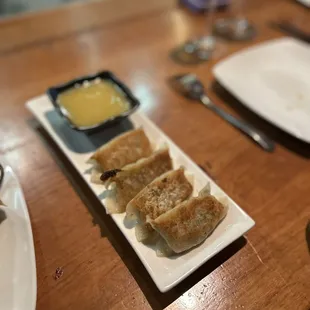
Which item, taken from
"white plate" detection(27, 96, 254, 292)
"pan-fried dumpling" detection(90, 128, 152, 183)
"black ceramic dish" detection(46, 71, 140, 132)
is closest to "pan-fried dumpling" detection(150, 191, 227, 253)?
"white plate" detection(27, 96, 254, 292)

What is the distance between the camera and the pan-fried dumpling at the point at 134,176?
2.64 feet

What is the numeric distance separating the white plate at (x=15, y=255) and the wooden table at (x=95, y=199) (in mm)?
59

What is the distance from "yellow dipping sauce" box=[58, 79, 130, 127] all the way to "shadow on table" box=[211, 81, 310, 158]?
0.36m

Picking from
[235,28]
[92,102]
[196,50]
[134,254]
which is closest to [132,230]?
[134,254]

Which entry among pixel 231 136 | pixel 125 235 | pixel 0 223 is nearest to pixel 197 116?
pixel 231 136

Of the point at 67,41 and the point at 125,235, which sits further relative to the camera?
the point at 67,41

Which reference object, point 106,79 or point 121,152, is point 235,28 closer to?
point 106,79

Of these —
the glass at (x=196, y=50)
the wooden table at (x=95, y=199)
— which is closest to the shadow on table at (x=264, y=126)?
the wooden table at (x=95, y=199)

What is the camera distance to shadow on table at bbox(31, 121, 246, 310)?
0.73 metres

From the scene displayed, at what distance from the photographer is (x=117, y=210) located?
800 millimetres

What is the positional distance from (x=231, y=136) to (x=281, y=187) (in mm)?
214

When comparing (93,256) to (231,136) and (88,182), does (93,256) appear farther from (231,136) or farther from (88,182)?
(231,136)

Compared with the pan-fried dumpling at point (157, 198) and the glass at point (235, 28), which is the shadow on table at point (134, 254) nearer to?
the pan-fried dumpling at point (157, 198)

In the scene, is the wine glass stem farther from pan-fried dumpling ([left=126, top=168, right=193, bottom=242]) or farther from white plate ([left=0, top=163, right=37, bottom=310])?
white plate ([left=0, top=163, right=37, bottom=310])
